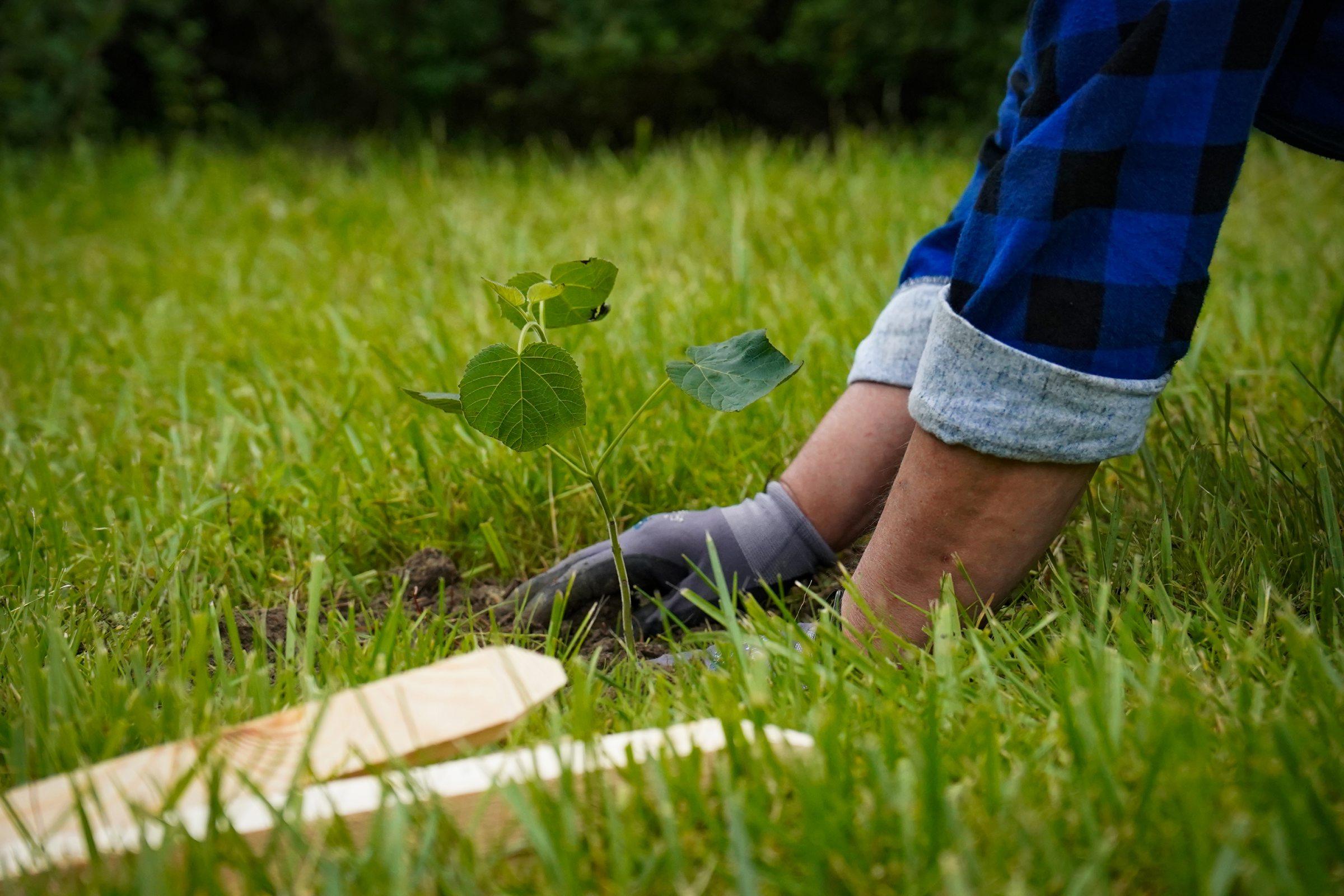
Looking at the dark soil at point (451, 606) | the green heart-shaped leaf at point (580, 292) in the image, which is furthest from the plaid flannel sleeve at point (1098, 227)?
the dark soil at point (451, 606)

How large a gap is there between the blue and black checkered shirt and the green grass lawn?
0.77ft

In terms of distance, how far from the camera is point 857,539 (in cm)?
133

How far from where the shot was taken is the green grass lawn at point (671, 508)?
0.67 meters

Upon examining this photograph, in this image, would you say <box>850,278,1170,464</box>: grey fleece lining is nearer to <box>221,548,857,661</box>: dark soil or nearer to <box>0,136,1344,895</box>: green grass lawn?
<box>0,136,1344,895</box>: green grass lawn

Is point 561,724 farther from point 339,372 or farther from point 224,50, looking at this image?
point 224,50

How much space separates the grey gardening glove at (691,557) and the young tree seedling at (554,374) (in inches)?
11.6

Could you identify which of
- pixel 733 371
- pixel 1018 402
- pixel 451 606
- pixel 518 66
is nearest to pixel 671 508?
pixel 451 606

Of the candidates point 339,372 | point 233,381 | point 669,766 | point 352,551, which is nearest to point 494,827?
point 669,766

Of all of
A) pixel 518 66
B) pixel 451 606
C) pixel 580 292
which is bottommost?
pixel 451 606

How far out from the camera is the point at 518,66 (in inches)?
192

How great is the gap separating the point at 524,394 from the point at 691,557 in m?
0.41

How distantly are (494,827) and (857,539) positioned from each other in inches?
29.1

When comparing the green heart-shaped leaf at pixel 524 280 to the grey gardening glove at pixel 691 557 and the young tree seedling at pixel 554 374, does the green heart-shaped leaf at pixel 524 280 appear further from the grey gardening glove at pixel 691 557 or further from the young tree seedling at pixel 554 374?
the grey gardening glove at pixel 691 557

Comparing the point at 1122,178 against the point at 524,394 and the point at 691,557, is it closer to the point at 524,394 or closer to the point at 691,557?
the point at 524,394
